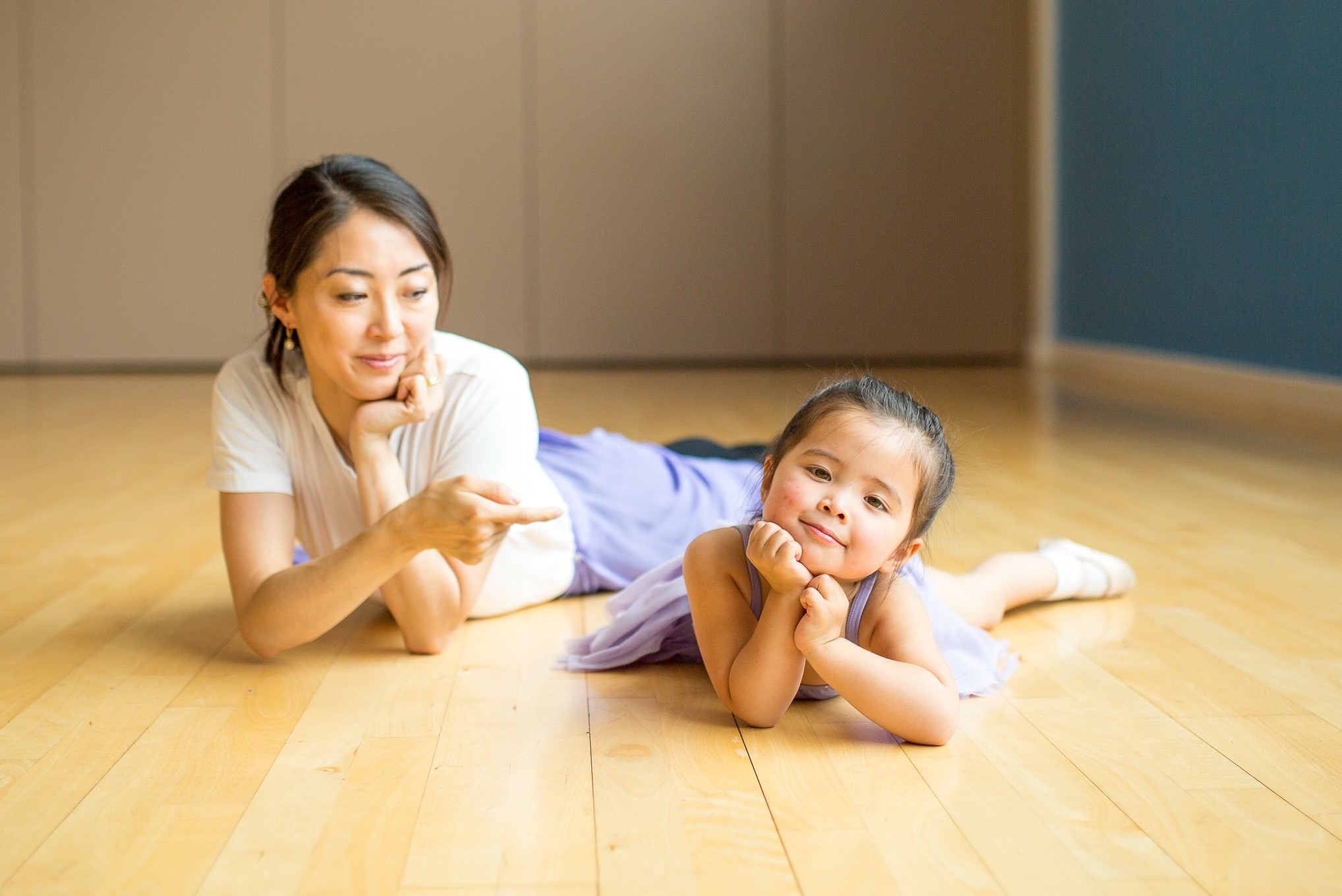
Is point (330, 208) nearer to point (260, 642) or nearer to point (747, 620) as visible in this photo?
point (260, 642)

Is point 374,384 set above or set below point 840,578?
above

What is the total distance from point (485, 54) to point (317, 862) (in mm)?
5404

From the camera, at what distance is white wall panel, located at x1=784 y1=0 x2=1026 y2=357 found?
609 cm

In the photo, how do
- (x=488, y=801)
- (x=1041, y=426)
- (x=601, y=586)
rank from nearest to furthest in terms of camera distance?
(x=488, y=801)
(x=601, y=586)
(x=1041, y=426)

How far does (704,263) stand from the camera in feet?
20.5

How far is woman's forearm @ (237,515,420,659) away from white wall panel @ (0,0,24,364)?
16.8 ft

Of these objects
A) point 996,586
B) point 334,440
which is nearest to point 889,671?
point 996,586

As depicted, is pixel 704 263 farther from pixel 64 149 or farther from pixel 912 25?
pixel 64 149

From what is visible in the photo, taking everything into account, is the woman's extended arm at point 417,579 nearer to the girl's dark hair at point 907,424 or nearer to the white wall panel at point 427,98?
the girl's dark hair at point 907,424

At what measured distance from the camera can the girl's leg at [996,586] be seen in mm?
1731

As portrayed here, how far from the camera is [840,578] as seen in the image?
4.52ft

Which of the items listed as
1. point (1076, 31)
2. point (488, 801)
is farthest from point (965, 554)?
point (1076, 31)

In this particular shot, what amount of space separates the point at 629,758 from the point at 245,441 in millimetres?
670

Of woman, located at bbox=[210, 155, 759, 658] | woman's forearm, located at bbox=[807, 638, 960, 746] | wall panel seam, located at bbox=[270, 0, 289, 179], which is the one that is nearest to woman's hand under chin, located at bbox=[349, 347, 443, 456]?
woman, located at bbox=[210, 155, 759, 658]
